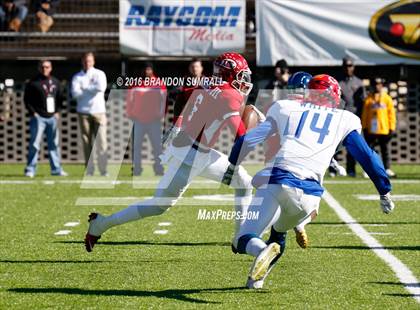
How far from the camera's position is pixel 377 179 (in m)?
7.66

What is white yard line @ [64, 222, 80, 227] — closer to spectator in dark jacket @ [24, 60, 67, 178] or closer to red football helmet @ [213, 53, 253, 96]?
red football helmet @ [213, 53, 253, 96]

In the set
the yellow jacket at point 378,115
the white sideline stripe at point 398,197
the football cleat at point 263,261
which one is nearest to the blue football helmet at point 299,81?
the football cleat at point 263,261

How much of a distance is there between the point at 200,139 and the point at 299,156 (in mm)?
2026

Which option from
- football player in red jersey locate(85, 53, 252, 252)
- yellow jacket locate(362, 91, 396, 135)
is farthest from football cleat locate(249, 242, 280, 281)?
yellow jacket locate(362, 91, 396, 135)

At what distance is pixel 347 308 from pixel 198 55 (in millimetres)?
13788

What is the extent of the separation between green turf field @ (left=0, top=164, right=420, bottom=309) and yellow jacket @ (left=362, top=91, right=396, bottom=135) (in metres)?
3.91

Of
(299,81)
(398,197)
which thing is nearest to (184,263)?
(299,81)

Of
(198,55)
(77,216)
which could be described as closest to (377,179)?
(77,216)

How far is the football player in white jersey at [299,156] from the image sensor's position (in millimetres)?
7598

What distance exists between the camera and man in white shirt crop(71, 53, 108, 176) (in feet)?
61.0

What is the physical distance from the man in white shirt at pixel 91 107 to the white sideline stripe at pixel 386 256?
5641mm

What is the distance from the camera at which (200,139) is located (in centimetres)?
954
